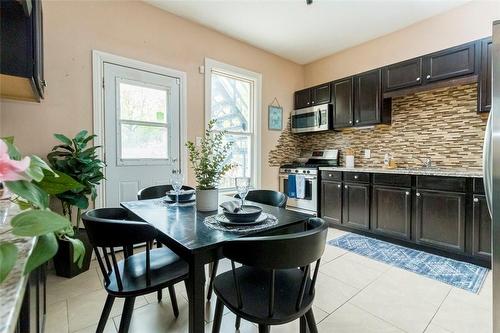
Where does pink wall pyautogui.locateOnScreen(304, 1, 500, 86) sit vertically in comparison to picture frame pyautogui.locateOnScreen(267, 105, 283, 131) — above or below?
above

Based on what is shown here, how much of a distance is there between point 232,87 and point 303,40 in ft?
4.38

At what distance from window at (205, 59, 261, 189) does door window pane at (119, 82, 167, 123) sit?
2.43 feet

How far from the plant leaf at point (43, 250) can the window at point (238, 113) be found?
→ 10.8 ft

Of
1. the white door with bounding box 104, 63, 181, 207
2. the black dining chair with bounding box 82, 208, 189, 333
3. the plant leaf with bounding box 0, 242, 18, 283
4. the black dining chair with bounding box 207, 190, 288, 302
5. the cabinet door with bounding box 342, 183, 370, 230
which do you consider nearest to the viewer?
the plant leaf with bounding box 0, 242, 18, 283

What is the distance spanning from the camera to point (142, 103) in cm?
304

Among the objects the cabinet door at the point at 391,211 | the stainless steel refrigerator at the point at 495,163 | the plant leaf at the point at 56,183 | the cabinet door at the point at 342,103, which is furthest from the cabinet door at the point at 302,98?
the plant leaf at the point at 56,183

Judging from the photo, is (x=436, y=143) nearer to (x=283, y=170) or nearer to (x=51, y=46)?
(x=283, y=170)

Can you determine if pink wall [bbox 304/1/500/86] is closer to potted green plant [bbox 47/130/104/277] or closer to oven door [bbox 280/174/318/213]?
oven door [bbox 280/174/318/213]

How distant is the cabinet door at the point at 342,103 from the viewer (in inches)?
151

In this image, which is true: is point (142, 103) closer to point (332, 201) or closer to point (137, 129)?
point (137, 129)

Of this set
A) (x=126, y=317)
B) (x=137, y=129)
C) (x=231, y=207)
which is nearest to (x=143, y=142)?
(x=137, y=129)

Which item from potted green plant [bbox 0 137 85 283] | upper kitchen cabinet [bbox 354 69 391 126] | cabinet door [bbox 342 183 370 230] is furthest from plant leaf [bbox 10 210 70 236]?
upper kitchen cabinet [bbox 354 69 391 126]

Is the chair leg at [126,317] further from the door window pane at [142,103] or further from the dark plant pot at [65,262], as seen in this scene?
the door window pane at [142,103]

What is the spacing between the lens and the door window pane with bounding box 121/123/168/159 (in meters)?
2.94
